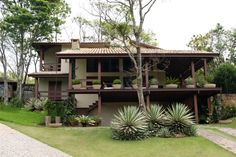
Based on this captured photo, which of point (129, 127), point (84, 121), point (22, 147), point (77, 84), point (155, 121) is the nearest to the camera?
point (22, 147)

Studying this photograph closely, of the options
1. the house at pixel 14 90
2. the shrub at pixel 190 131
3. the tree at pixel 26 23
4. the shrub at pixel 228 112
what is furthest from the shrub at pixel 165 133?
the house at pixel 14 90

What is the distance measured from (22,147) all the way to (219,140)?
9.09m

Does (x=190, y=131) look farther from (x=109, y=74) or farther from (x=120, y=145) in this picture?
(x=109, y=74)

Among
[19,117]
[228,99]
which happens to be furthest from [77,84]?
[228,99]

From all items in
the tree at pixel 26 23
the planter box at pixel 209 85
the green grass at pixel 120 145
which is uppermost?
the tree at pixel 26 23

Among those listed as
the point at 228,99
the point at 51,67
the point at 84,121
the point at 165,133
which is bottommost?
the point at 165,133

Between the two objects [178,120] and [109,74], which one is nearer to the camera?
[178,120]

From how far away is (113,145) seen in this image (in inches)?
601

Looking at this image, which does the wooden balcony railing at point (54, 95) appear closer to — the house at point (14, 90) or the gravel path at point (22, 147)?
the house at point (14, 90)

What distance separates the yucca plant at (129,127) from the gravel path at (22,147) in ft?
12.2

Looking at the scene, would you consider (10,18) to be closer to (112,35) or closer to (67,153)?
(112,35)

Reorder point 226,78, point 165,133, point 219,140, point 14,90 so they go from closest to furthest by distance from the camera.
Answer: point 219,140 < point 165,133 < point 226,78 < point 14,90

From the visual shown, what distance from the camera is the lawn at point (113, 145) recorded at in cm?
1383

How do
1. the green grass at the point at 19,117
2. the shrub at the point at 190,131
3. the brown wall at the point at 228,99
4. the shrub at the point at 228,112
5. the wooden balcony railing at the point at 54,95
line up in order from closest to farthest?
the shrub at the point at 190,131, the green grass at the point at 19,117, the shrub at the point at 228,112, the brown wall at the point at 228,99, the wooden balcony railing at the point at 54,95
